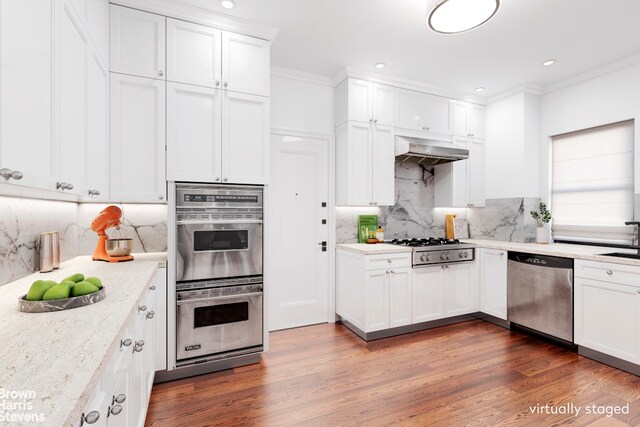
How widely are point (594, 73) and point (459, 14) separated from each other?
2473mm

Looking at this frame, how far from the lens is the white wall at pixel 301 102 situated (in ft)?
11.1

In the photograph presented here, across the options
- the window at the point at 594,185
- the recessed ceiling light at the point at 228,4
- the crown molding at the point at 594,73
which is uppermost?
the recessed ceiling light at the point at 228,4

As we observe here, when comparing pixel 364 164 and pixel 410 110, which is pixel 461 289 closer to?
pixel 364 164

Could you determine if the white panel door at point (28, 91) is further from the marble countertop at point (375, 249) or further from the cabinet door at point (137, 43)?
the marble countertop at point (375, 249)

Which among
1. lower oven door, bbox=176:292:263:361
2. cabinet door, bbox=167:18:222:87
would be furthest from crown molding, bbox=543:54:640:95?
lower oven door, bbox=176:292:263:361

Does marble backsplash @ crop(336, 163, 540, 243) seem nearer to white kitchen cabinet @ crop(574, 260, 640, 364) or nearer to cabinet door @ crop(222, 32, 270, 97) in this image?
white kitchen cabinet @ crop(574, 260, 640, 364)

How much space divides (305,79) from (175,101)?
162 cm

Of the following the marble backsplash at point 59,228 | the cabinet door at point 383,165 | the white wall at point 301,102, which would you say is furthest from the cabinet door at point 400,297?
the marble backsplash at point 59,228

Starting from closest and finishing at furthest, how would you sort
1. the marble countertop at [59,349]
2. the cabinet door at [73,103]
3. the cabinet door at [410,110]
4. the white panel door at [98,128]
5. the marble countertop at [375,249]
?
1. the marble countertop at [59,349]
2. the cabinet door at [73,103]
3. the white panel door at [98,128]
4. the marble countertop at [375,249]
5. the cabinet door at [410,110]

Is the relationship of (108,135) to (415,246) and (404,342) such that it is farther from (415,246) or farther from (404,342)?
(404,342)

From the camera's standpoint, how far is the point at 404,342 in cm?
313

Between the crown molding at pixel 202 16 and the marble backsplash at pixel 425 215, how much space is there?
1980 mm

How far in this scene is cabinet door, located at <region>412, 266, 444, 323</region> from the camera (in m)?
3.33

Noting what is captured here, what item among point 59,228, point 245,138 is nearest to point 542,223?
point 245,138
